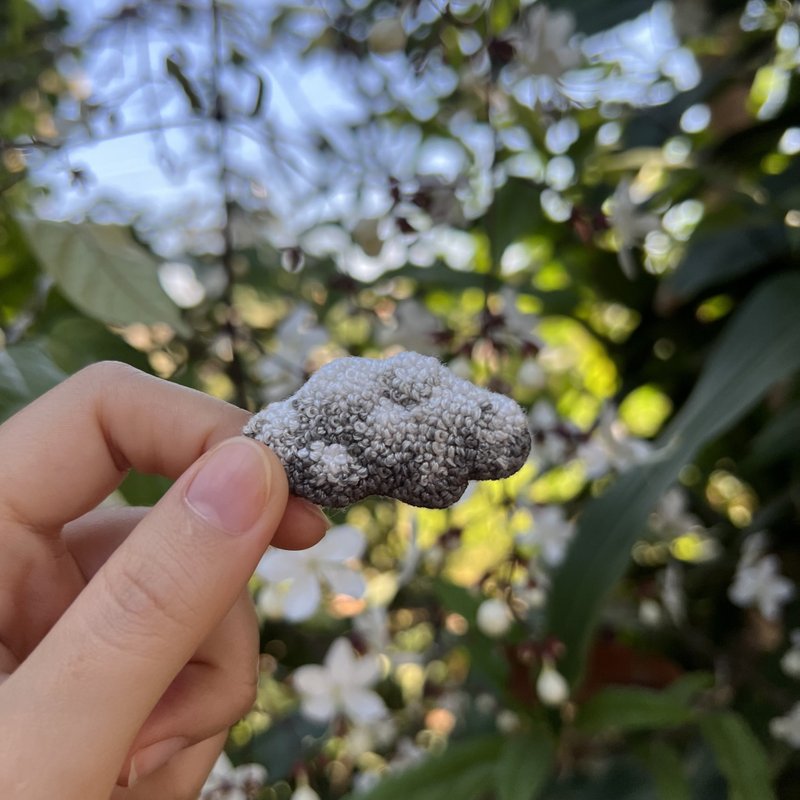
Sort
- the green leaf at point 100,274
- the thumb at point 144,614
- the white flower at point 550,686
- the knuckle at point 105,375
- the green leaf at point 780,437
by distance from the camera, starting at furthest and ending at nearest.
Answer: the green leaf at point 780,437, the white flower at point 550,686, the green leaf at point 100,274, the knuckle at point 105,375, the thumb at point 144,614

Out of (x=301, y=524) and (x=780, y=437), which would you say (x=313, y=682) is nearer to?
(x=301, y=524)

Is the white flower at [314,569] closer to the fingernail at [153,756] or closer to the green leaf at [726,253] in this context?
the fingernail at [153,756]

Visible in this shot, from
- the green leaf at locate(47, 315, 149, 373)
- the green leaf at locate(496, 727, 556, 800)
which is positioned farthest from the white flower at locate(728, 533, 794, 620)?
the green leaf at locate(47, 315, 149, 373)

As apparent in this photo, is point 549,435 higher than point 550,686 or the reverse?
higher

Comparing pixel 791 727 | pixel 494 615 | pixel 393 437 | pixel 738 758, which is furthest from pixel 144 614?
pixel 791 727

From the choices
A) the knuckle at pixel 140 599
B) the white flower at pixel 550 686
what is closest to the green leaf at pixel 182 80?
the knuckle at pixel 140 599

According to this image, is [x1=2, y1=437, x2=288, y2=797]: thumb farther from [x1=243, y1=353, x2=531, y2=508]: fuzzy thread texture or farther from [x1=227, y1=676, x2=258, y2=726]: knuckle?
[x1=227, y1=676, x2=258, y2=726]: knuckle

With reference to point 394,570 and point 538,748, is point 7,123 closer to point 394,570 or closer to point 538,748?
point 394,570
